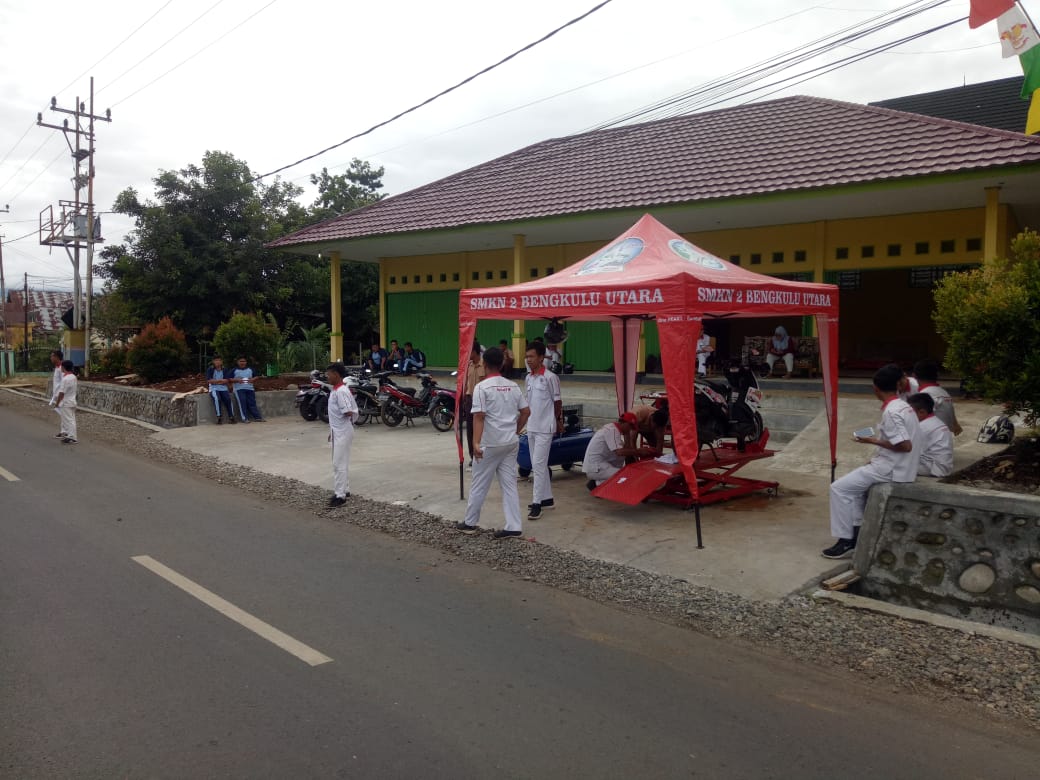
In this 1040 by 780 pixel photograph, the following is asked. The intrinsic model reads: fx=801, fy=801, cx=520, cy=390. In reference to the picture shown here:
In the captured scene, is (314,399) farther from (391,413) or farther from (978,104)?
(978,104)

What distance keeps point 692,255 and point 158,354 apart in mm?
16251

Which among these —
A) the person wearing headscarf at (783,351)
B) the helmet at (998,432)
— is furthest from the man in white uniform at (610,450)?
the person wearing headscarf at (783,351)

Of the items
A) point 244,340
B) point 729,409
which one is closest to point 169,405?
point 244,340

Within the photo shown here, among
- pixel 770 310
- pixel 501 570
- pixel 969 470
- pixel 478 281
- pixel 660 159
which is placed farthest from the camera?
pixel 478 281

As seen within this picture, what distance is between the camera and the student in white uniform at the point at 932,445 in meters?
6.99

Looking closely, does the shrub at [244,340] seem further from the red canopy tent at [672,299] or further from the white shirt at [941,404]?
the white shirt at [941,404]

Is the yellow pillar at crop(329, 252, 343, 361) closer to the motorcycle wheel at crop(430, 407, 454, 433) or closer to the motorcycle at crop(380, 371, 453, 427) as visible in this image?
the motorcycle at crop(380, 371, 453, 427)

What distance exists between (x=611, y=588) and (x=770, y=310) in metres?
3.64

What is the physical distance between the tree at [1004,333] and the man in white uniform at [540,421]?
3888 mm

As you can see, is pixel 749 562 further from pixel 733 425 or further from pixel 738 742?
pixel 738 742

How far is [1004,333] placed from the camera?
22.4ft

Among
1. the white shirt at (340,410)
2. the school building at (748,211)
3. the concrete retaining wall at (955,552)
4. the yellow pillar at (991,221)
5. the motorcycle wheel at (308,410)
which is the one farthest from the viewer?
the motorcycle wheel at (308,410)

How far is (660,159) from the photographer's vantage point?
16984 mm

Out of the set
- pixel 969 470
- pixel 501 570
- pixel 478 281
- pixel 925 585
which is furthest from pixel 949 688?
pixel 478 281
